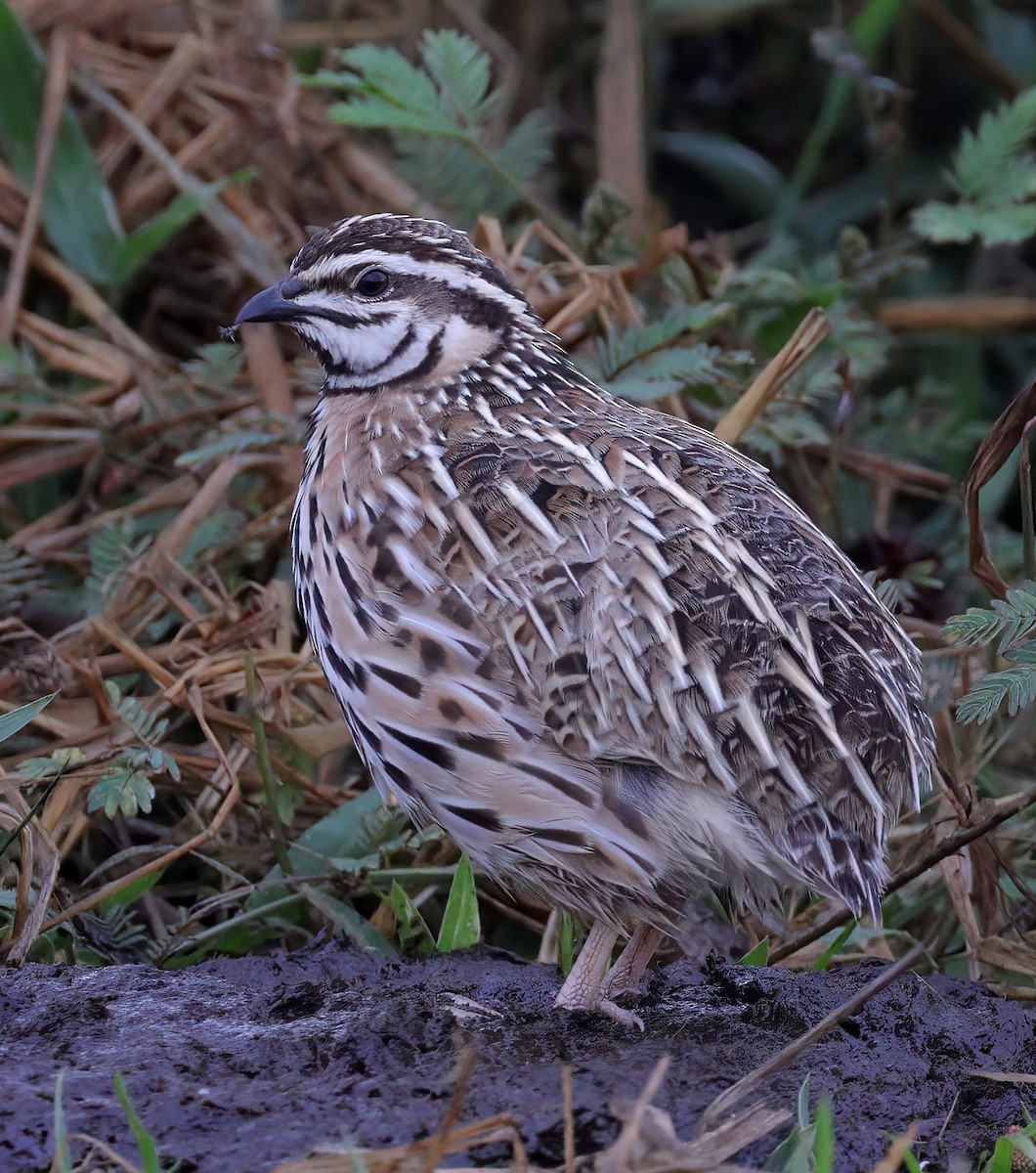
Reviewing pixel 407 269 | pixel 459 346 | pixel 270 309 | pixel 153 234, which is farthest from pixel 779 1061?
pixel 153 234

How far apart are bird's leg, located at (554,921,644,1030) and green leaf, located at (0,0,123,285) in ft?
11.8

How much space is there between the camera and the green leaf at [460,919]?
12.4 ft

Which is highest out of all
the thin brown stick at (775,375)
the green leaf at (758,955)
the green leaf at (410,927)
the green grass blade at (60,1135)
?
the thin brown stick at (775,375)

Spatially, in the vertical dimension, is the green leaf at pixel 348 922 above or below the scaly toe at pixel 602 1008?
below

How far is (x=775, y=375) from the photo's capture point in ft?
15.6

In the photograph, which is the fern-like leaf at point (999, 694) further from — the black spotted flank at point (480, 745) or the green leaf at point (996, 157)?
the green leaf at point (996, 157)

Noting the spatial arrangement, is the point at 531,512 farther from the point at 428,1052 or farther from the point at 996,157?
the point at 996,157

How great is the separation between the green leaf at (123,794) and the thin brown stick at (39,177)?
251 cm

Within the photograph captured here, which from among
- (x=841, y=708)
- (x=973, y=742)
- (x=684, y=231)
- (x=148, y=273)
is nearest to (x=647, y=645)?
(x=841, y=708)

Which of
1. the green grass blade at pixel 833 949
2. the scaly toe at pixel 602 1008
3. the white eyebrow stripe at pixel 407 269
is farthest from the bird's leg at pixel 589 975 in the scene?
the white eyebrow stripe at pixel 407 269

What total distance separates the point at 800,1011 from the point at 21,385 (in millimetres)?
3474

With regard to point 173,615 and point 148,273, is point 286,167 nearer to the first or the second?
point 148,273

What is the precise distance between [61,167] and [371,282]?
2665 mm

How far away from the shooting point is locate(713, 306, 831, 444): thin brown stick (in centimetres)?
474
